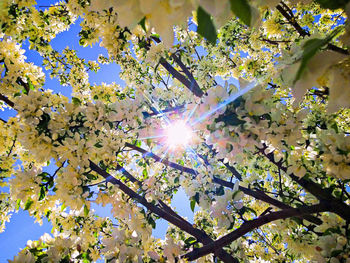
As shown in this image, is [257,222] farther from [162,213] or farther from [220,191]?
[162,213]

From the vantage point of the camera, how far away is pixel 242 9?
0.63 metres

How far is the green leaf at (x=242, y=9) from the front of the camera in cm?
63

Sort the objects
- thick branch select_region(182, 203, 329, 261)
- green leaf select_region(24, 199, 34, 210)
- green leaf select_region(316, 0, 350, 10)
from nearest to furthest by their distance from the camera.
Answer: green leaf select_region(316, 0, 350, 10)
thick branch select_region(182, 203, 329, 261)
green leaf select_region(24, 199, 34, 210)

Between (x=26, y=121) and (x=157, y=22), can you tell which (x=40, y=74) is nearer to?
(x=26, y=121)

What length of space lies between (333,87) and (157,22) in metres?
0.62

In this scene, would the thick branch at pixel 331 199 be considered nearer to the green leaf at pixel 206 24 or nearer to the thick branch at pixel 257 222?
the thick branch at pixel 257 222

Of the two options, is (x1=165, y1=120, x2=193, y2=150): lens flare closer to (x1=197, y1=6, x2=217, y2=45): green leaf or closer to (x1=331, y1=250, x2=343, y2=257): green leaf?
(x1=331, y1=250, x2=343, y2=257): green leaf

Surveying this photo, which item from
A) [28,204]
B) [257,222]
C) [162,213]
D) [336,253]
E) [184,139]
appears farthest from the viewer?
[184,139]

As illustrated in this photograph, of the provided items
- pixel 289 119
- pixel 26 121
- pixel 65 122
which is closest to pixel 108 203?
pixel 65 122

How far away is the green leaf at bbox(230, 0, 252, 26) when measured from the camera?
0.63 metres

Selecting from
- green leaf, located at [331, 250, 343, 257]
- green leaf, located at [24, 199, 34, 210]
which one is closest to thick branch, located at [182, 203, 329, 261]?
green leaf, located at [331, 250, 343, 257]

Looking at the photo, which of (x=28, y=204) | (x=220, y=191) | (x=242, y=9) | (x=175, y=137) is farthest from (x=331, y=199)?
(x=28, y=204)

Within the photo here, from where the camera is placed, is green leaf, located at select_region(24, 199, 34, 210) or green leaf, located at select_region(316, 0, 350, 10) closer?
green leaf, located at select_region(316, 0, 350, 10)

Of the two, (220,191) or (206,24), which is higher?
(220,191)
